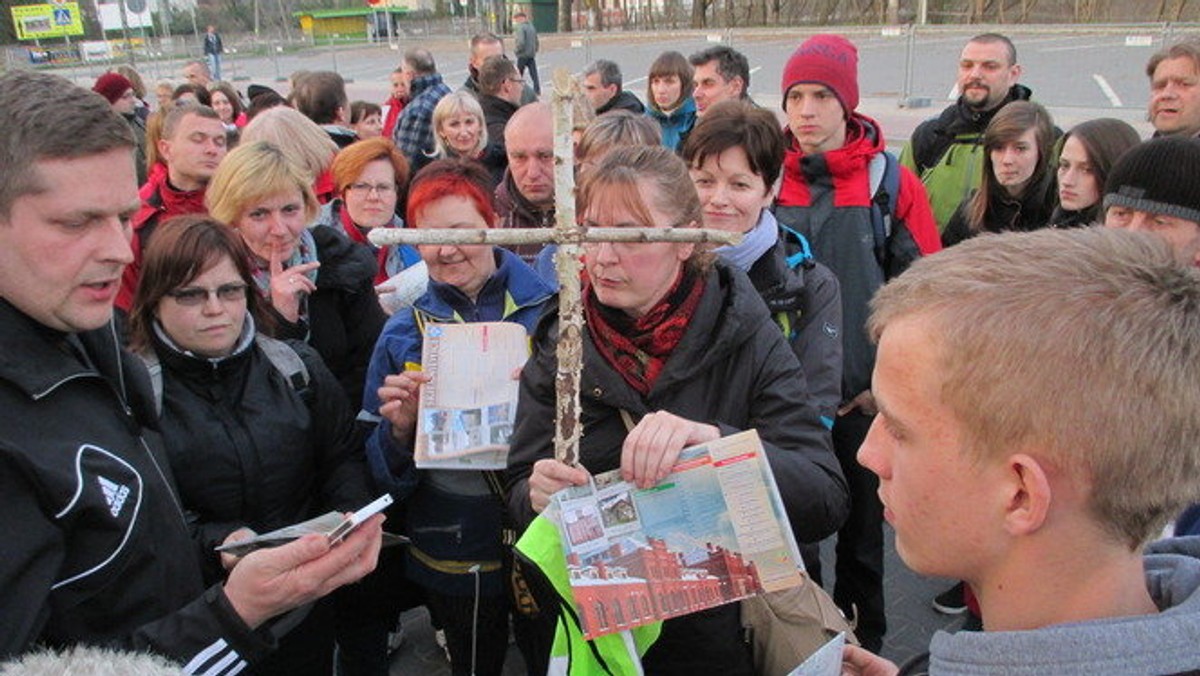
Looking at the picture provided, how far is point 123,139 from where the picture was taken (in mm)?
1839

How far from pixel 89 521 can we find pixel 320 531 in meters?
0.51

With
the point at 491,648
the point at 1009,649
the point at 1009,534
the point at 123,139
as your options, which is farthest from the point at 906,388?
the point at 491,648

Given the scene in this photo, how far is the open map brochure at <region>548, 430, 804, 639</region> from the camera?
70.1 inches

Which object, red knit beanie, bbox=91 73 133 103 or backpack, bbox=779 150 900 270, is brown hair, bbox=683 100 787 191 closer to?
backpack, bbox=779 150 900 270

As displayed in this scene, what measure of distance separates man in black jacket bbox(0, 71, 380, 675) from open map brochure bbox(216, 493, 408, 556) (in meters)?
0.05

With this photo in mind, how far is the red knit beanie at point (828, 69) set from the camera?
376 centimetres

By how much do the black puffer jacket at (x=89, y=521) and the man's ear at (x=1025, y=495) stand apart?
5.12 ft

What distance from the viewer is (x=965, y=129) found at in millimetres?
5102

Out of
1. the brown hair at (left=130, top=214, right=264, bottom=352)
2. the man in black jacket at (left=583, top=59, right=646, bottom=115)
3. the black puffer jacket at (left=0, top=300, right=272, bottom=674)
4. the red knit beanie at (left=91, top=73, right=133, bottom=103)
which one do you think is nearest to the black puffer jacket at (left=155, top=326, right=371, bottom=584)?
the brown hair at (left=130, top=214, right=264, bottom=352)

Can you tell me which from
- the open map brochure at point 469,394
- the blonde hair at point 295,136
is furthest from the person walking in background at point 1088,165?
the blonde hair at point 295,136

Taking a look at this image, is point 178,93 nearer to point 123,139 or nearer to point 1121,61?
point 123,139

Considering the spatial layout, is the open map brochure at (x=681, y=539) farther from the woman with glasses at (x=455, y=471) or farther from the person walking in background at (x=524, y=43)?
the person walking in background at (x=524, y=43)

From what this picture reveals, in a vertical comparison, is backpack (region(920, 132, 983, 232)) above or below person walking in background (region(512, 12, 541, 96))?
below

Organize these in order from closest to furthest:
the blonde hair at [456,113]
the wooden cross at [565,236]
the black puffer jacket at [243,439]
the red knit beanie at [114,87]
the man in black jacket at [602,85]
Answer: the wooden cross at [565,236] < the black puffer jacket at [243,439] < the blonde hair at [456,113] < the man in black jacket at [602,85] < the red knit beanie at [114,87]
